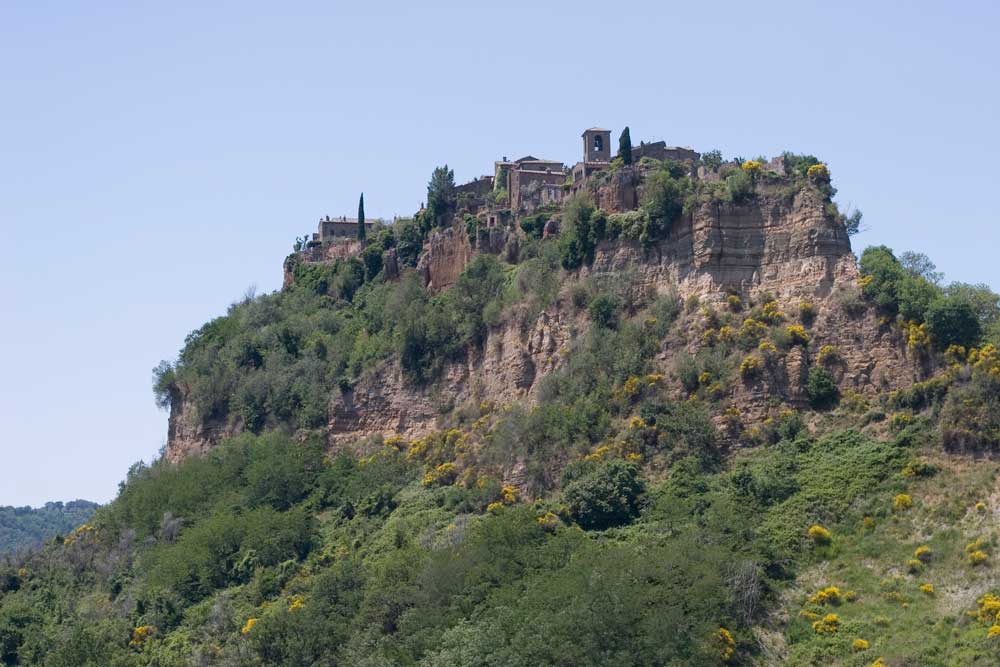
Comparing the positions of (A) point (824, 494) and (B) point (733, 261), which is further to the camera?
(B) point (733, 261)

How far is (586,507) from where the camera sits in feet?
217

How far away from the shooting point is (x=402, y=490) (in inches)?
2992

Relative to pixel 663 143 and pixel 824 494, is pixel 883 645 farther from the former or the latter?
pixel 663 143

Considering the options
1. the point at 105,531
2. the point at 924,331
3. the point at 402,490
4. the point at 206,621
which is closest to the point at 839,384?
the point at 924,331

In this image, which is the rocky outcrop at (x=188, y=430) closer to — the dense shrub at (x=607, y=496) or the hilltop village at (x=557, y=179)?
the hilltop village at (x=557, y=179)

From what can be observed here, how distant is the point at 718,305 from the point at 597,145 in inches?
676

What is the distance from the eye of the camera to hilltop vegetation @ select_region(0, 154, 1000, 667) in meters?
57.8

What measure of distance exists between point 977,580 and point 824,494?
7.27 metres

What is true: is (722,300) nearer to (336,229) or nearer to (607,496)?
(607,496)

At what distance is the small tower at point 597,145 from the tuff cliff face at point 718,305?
18.7 feet

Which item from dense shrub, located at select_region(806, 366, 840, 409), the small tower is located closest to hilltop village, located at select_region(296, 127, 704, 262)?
the small tower

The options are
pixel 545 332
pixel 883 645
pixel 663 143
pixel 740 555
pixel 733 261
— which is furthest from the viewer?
pixel 663 143

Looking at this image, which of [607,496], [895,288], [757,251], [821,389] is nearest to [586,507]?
[607,496]

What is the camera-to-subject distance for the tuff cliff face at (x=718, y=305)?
67.2m
